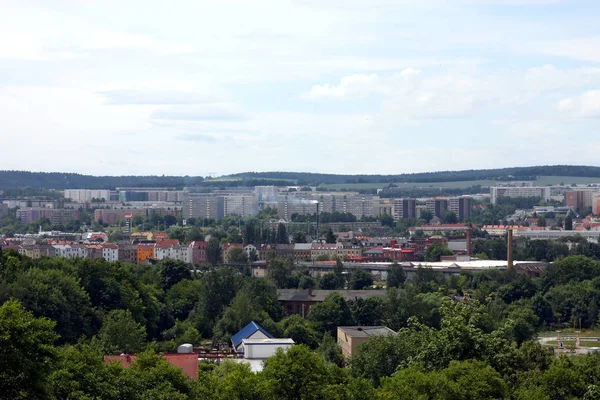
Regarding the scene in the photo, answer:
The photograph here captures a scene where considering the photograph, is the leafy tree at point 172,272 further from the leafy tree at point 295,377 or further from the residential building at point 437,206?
the residential building at point 437,206

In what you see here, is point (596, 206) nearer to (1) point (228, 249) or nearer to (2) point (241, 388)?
(1) point (228, 249)

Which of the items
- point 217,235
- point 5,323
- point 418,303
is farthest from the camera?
point 217,235

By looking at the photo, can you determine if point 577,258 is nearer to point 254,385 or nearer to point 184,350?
point 184,350

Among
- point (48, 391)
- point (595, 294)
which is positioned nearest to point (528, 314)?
point (595, 294)

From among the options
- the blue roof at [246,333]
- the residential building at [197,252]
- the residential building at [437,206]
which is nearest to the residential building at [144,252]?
the residential building at [197,252]

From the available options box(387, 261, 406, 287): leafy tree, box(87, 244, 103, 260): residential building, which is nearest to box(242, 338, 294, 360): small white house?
box(387, 261, 406, 287): leafy tree

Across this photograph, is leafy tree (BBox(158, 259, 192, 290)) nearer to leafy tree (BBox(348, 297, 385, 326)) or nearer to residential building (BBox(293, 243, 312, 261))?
leafy tree (BBox(348, 297, 385, 326))
